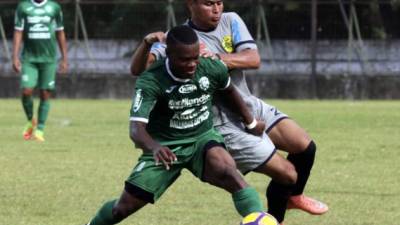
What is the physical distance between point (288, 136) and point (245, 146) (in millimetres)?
468

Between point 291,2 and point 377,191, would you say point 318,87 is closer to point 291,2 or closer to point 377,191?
point 291,2

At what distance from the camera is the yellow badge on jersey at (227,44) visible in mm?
6855

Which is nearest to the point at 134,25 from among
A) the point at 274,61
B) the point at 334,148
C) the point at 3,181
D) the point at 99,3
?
the point at 99,3

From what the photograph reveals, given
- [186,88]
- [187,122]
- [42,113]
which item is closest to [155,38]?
[186,88]

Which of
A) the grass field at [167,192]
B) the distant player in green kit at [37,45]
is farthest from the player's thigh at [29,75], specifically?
the grass field at [167,192]

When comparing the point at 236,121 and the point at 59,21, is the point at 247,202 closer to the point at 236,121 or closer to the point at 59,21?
the point at 236,121

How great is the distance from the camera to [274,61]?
2791 cm

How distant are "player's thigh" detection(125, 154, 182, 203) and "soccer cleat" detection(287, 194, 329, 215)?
4.48ft

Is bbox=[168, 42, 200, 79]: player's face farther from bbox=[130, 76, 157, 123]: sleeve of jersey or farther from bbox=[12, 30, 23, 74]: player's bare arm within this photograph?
bbox=[12, 30, 23, 74]: player's bare arm

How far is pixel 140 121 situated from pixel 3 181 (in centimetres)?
398

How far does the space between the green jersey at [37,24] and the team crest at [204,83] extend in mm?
8800

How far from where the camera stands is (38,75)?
14789mm

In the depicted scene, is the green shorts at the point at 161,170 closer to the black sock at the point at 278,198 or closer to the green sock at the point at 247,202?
the green sock at the point at 247,202

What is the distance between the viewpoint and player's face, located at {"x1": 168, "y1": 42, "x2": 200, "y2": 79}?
235 inches
